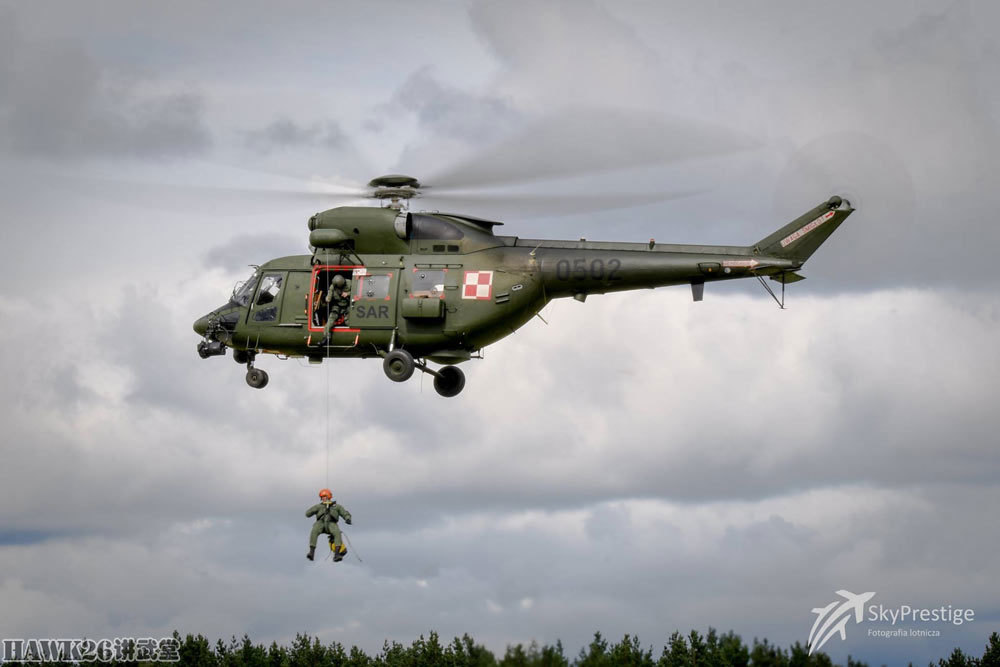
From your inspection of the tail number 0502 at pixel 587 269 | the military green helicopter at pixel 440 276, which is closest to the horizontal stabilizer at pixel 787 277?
the military green helicopter at pixel 440 276

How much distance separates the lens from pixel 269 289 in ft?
130

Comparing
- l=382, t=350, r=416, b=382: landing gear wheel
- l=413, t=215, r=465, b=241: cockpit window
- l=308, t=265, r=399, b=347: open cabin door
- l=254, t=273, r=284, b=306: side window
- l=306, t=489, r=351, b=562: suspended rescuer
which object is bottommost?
l=306, t=489, r=351, b=562: suspended rescuer

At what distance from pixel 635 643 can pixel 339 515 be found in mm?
31777

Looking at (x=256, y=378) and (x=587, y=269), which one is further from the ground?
(x=587, y=269)

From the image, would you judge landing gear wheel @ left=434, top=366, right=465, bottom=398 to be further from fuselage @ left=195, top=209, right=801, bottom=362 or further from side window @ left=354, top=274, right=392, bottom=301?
side window @ left=354, top=274, right=392, bottom=301

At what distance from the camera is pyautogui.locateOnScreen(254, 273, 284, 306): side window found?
39.5 m

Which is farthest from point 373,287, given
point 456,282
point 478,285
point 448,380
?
point 448,380

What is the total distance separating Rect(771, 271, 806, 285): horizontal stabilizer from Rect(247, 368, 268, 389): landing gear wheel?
1356 cm

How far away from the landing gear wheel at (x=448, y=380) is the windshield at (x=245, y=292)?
5.38 meters

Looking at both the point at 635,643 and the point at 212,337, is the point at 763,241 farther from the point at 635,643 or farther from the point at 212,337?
the point at 635,643

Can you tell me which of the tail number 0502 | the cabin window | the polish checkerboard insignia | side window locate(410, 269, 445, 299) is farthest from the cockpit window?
the cabin window

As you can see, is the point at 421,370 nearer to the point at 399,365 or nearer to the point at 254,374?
the point at 399,365

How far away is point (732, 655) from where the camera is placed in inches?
2510

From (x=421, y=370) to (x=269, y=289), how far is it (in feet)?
15.0
